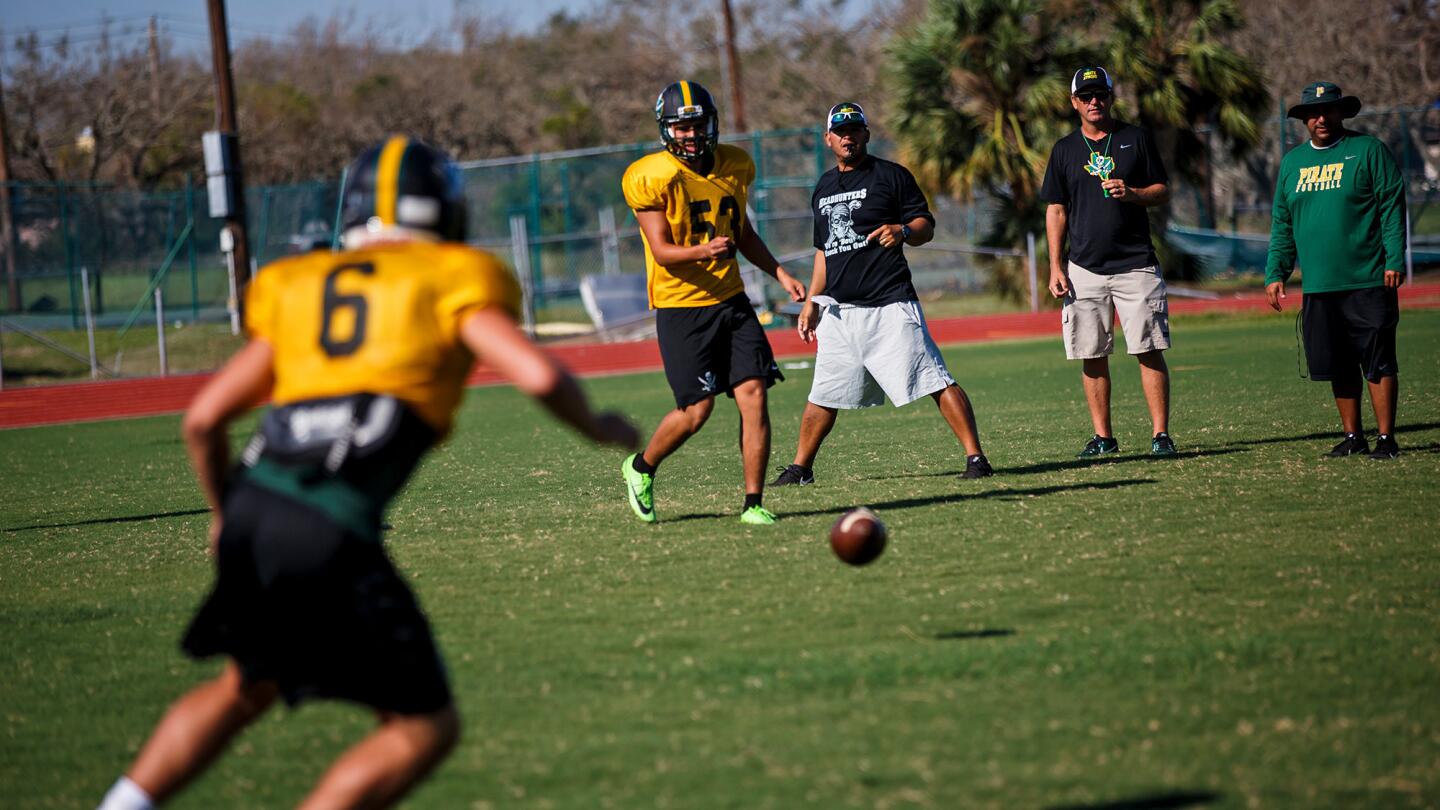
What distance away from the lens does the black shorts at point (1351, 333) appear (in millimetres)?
9242

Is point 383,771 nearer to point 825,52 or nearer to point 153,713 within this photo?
point 153,713

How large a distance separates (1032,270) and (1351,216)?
669 inches

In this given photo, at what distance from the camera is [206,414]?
11.4 ft

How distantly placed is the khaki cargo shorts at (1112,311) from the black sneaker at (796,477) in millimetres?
1881

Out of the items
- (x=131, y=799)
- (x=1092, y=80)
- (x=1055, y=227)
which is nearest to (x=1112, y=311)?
(x=1055, y=227)

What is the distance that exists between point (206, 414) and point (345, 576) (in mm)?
535

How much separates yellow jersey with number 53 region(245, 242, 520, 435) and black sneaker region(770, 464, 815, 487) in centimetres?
625

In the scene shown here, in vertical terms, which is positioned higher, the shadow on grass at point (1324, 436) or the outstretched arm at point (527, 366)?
the outstretched arm at point (527, 366)

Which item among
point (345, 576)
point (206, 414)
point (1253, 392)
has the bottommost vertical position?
point (1253, 392)

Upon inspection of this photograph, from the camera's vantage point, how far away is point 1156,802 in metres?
3.86

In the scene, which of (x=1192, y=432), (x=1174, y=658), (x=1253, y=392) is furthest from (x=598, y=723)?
(x=1253, y=392)

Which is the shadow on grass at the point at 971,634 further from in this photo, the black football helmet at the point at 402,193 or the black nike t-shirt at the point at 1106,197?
the black nike t-shirt at the point at 1106,197

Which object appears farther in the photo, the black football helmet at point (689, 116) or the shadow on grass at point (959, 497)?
the shadow on grass at point (959, 497)

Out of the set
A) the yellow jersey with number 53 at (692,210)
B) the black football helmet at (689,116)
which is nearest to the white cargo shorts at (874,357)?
the yellow jersey with number 53 at (692,210)
